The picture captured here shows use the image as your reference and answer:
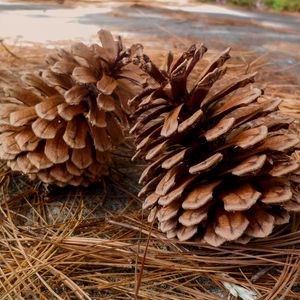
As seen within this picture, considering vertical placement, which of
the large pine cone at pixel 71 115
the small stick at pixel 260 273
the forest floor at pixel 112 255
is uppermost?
the large pine cone at pixel 71 115

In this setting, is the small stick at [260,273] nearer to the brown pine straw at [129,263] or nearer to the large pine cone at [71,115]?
the brown pine straw at [129,263]

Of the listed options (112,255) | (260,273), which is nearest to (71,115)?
(112,255)

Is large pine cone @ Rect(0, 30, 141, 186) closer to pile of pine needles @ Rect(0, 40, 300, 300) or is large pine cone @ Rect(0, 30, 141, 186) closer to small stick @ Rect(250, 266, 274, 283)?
pile of pine needles @ Rect(0, 40, 300, 300)

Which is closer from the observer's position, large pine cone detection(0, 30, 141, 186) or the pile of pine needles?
the pile of pine needles

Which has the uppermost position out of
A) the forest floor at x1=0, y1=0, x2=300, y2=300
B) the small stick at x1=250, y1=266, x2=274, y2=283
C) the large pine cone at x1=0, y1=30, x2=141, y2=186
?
the large pine cone at x1=0, y1=30, x2=141, y2=186

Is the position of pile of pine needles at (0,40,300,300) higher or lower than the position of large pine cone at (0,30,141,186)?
lower

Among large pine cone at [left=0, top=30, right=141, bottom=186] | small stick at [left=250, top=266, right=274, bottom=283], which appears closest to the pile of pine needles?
small stick at [left=250, top=266, right=274, bottom=283]

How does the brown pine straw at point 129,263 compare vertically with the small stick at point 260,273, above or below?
below

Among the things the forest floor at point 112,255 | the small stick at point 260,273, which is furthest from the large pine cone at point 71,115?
the small stick at point 260,273
